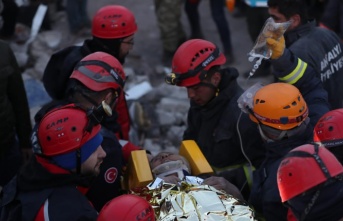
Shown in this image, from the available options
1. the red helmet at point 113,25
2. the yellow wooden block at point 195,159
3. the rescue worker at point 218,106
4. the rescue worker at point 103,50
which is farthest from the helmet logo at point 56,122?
the red helmet at point 113,25

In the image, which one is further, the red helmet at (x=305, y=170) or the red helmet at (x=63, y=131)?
the red helmet at (x=63, y=131)

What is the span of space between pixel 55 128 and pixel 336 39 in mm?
2878

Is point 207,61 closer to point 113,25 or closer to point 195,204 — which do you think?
point 113,25

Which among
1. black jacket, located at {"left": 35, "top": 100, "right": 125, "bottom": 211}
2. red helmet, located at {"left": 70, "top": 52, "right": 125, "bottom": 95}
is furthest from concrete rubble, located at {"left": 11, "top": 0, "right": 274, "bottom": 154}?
black jacket, located at {"left": 35, "top": 100, "right": 125, "bottom": 211}

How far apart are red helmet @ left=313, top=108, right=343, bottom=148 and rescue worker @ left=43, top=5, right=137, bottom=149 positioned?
192cm

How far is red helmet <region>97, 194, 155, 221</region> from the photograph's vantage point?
3301mm

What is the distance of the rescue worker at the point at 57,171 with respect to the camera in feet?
12.0

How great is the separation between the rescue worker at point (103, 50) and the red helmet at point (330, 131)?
1.92 m

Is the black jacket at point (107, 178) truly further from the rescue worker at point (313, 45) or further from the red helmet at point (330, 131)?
the rescue worker at point (313, 45)

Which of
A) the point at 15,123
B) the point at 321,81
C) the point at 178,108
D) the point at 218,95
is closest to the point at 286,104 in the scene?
the point at 218,95

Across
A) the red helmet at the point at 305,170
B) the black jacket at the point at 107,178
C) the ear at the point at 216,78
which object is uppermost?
the red helmet at the point at 305,170

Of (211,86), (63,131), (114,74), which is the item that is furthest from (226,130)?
(63,131)

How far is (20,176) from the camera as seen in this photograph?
3.85 meters

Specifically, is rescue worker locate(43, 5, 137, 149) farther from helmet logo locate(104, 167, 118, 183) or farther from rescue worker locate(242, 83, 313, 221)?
rescue worker locate(242, 83, 313, 221)
